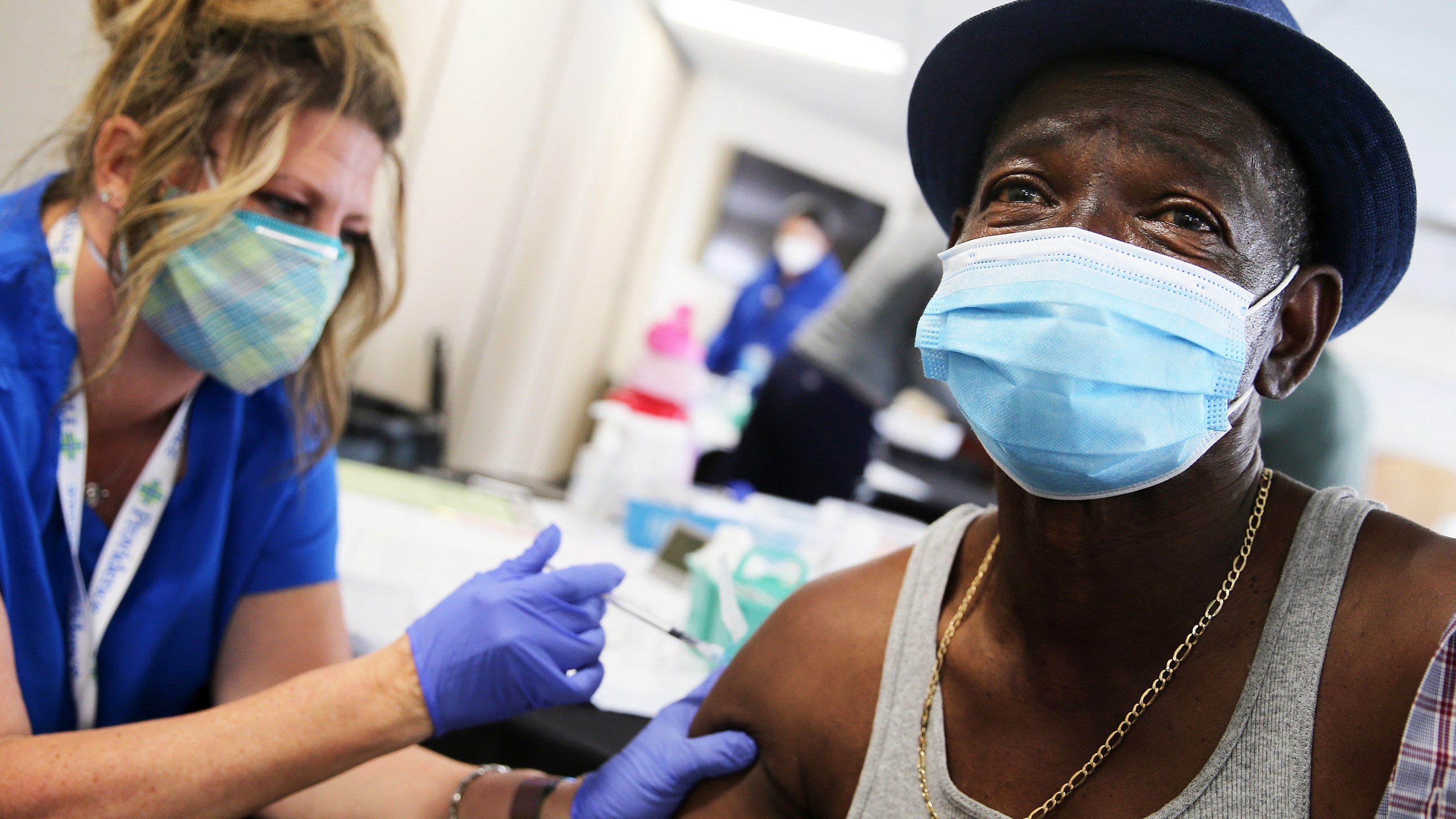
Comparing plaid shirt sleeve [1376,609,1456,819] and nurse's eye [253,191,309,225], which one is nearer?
plaid shirt sleeve [1376,609,1456,819]

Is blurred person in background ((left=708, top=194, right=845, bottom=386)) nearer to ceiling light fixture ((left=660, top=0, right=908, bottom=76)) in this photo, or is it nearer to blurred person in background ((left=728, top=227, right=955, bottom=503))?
ceiling light fixture ((left=660, top=0, right=908, bottom=76))

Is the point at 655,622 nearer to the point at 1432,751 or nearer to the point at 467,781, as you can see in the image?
the point at 467,781

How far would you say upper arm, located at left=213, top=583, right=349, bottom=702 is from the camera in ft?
4.56

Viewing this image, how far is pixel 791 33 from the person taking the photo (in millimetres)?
5289

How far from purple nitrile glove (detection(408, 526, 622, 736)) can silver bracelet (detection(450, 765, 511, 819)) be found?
17 centimetres

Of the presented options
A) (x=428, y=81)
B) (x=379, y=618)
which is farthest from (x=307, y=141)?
(x=428, y=81)

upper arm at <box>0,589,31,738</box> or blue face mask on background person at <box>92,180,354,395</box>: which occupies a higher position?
blue face mask on background person at <box>92,180,354,395</box>

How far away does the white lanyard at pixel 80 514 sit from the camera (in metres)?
1.16

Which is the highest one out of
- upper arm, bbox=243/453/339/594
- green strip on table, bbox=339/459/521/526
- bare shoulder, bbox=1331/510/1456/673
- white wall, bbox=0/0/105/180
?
white wall, bbox=0/0/105/180

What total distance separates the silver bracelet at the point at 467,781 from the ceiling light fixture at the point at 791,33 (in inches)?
174

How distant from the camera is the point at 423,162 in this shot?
3543 mm

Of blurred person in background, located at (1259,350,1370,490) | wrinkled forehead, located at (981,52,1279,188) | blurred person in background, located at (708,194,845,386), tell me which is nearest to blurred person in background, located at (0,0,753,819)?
wrinkled forehead, located at (981,52,1279,188)

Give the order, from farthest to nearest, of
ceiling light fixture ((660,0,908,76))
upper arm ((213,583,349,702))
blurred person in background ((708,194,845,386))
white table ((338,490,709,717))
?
1. blurred person in background ((708,194,845,386))
2. ceiling light fixture ((660,0,908,76))
3. white table ((338,490,709,717))
4. upper arm ((213,583,349,702))

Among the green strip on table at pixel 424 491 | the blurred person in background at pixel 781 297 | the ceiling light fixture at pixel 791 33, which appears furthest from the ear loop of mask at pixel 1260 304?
the blurred person in background at pixel 781 297
